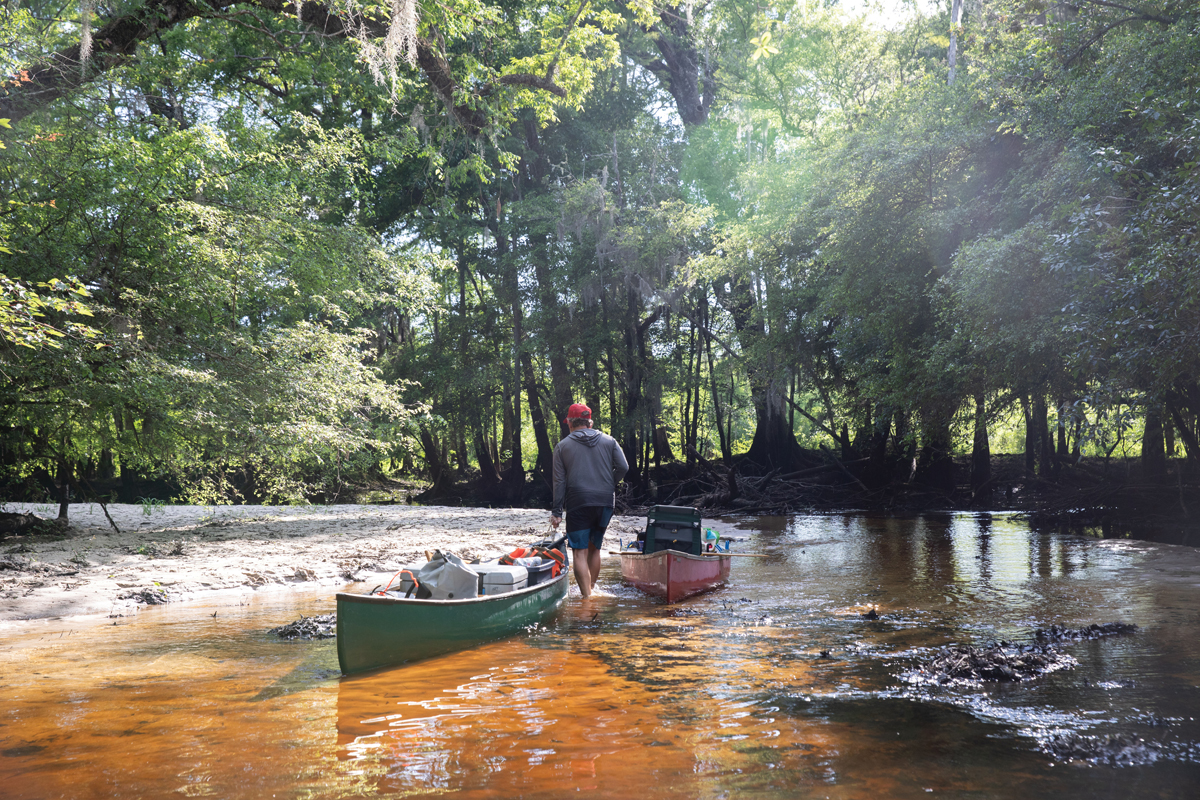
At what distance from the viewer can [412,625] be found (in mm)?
5234

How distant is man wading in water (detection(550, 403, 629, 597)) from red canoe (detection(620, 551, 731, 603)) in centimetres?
99

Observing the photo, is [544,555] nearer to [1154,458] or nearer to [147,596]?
[147,596]

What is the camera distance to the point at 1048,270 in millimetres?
9984

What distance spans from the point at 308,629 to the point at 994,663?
210 inches

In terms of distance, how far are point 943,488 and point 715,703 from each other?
797 inches

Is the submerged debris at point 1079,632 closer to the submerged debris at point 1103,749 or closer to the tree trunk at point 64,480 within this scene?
the submerged debris at point 1103,749

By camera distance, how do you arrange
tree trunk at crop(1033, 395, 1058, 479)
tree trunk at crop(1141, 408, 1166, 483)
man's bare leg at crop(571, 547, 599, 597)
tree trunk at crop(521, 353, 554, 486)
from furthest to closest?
1. tree trunk at crop(521, 353, 554, 486)
2. tree trunk at crop(1033, 395, 1058, 479)
3. tree trunk at crop(1141, 408, 1166, 483)
4. man's bare leg at crop(571, 547, 599, 597)

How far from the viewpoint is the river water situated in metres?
3.25

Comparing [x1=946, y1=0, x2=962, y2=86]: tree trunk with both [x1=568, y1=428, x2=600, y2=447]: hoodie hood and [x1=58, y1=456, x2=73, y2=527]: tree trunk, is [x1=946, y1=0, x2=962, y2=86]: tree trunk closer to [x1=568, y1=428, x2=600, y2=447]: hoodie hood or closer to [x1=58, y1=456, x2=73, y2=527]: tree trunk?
[x1=568, y1=428, x2=600, y2=447]: hoodie hood

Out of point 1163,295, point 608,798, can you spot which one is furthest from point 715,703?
point 1163,295

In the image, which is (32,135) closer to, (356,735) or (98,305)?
(98,305)

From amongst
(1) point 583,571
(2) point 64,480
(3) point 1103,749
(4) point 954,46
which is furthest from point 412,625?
(4) point 954,46

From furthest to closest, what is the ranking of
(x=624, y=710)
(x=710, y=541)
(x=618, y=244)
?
(x=618, y=244) → (x=710, y=541) → (x=624, y=710)

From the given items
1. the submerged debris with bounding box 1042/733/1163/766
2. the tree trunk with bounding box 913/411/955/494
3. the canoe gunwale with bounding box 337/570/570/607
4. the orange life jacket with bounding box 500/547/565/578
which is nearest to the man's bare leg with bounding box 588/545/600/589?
the orange life jacket with bounding box 500/547/565/578
